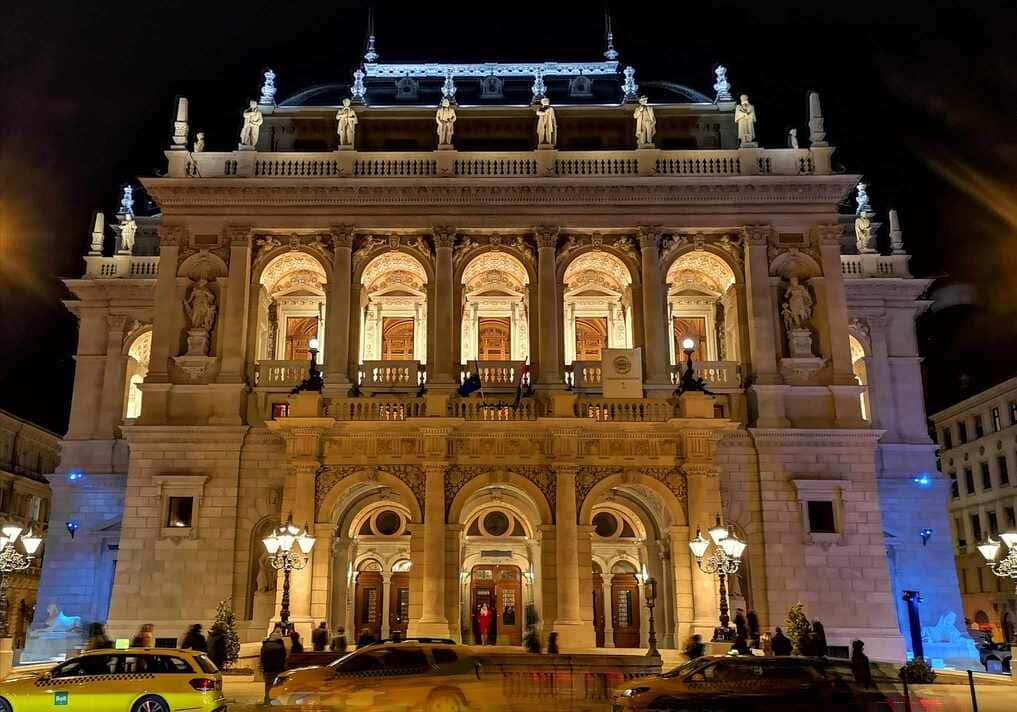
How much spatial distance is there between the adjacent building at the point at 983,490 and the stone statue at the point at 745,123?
28498 millimetres

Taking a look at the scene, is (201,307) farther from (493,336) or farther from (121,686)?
(121,686)

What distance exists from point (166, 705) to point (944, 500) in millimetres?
37313

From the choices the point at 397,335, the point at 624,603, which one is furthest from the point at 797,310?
the point at 397,335

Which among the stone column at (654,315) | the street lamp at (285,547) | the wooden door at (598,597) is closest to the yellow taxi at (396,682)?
the street lamp at (285,547)

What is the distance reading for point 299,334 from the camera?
4497 centimetres

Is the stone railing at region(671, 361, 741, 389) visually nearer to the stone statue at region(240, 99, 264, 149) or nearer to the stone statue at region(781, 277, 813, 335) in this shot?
the stone statue at region(781, 277, 813, 335)

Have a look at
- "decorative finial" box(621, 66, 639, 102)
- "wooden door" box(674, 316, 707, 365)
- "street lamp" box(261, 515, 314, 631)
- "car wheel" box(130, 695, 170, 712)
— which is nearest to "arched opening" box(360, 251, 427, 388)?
"wooden door" box(674, 316, 707, 365)

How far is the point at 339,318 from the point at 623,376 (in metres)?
11.7

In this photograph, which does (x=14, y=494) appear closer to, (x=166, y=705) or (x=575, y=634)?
(x=575, y=634)

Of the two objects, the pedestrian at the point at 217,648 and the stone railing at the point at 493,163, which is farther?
the stone railing at the point at 493,163

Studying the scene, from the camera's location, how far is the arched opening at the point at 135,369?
46375 mm

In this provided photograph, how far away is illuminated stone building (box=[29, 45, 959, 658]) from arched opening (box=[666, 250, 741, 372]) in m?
0.15

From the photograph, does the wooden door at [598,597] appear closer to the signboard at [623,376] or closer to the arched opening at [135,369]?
the signboard at [623,376]

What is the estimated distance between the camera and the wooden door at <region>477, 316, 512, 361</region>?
44469 mm
